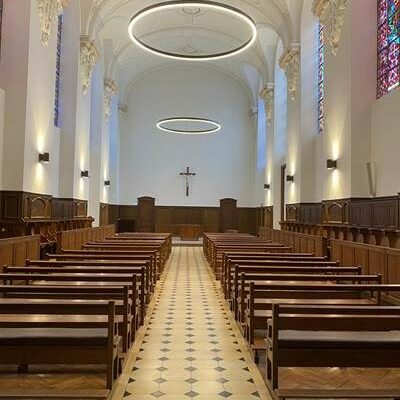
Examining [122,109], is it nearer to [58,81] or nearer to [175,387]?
[58,81]

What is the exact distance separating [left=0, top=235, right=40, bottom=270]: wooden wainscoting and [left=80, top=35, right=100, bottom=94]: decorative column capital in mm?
9555

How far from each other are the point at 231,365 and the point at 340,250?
5413 mm

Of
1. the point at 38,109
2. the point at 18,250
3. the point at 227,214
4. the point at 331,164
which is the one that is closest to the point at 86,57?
the point at 38,109

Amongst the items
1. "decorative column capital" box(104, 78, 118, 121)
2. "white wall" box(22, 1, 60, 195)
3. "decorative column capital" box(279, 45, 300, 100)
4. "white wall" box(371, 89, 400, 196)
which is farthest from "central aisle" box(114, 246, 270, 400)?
"decorative column capital" box(104, 78, 118, 121)

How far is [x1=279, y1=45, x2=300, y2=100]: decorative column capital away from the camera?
1778cm

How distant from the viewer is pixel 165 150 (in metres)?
27.5

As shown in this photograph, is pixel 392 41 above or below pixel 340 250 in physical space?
above

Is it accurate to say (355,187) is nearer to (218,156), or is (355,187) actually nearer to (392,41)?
(392,41)

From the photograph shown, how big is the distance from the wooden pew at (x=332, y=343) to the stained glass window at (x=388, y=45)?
900 cm

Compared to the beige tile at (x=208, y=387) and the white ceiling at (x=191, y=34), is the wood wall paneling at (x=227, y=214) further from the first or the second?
the beige tile at (x=208, y=387)

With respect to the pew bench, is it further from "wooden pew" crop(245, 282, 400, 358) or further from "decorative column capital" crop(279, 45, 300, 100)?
"decorative column capital" crop(279, 45, 300, 100)

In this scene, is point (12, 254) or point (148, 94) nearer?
point (12, 254)

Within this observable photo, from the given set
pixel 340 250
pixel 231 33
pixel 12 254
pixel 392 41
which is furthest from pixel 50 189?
pixel 231 33

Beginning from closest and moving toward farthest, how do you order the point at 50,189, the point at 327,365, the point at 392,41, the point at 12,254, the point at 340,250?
the point at 327,365
the point at 12,254
the point at 340,250
the point at 392,41
the point at 50,189
